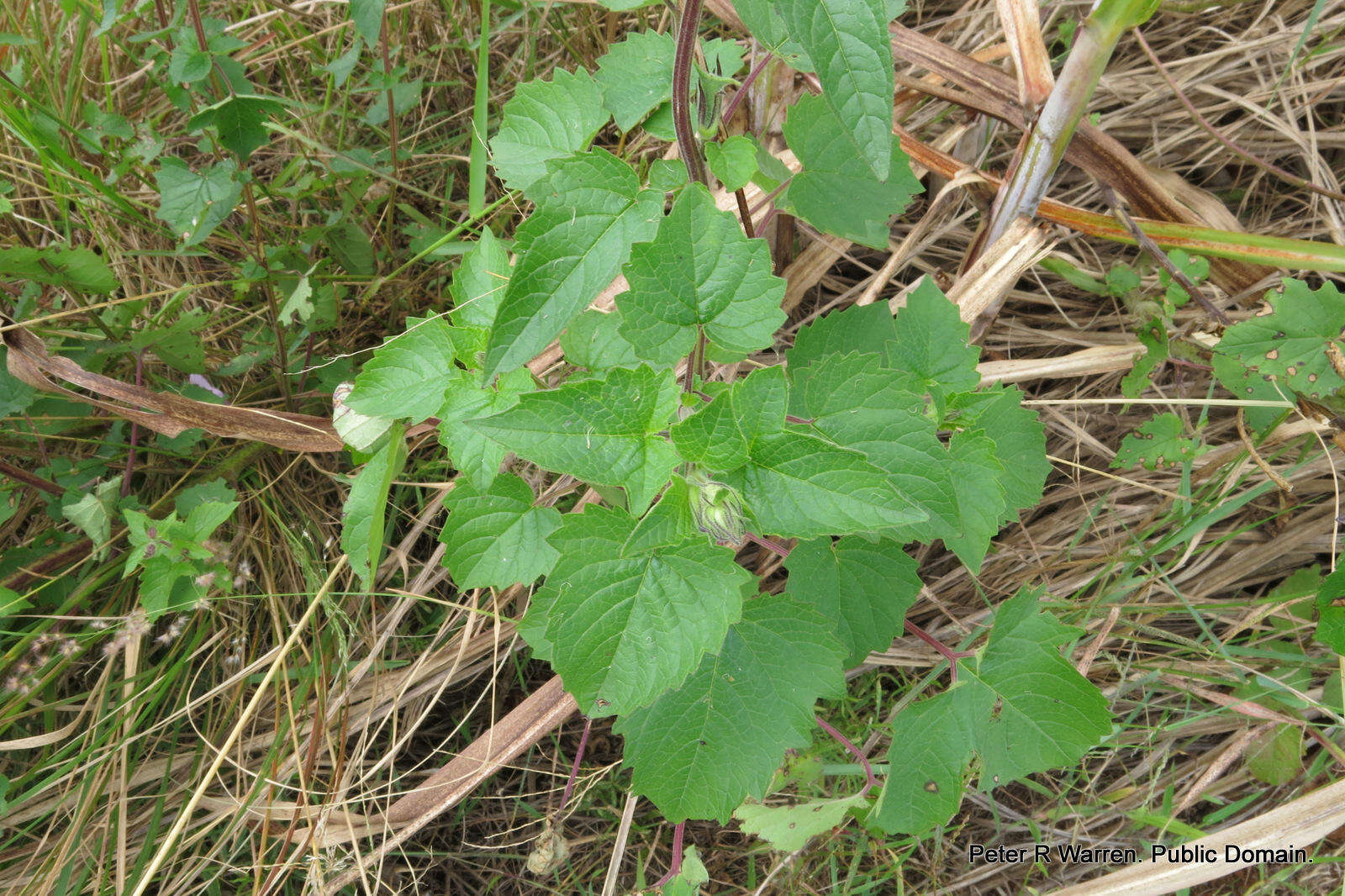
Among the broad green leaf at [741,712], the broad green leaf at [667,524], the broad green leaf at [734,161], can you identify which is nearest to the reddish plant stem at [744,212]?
the broad green leaf at [734,161]

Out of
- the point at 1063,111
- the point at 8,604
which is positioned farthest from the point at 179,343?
the point at 1063,111

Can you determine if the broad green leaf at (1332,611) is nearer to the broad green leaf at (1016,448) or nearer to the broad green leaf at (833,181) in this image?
the broad green leaf at (1016,448)

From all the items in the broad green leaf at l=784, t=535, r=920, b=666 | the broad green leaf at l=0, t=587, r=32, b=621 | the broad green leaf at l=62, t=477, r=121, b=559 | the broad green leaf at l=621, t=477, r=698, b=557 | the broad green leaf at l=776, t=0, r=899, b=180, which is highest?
the broad green leaf at l=776, t=0, r=899, b=180

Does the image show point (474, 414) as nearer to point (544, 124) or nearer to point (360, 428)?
point (360, 428)

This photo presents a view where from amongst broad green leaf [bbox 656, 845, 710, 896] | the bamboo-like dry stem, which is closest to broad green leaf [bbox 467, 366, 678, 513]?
broad green leaf [bbox 656, 845, 710, 896]

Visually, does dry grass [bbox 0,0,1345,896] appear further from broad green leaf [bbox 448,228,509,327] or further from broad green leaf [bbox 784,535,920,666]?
broad green leaf [bbox 448,228,509,327]

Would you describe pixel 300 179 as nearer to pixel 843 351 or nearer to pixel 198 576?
pixel 198 576

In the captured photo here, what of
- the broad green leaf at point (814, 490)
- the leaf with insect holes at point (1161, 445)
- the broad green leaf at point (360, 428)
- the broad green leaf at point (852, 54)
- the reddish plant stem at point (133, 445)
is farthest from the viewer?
the reddish plant stem at point (133, 445)
